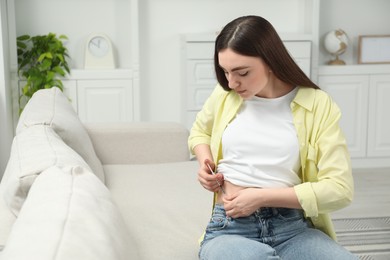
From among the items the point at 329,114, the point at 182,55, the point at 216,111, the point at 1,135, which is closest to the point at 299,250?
the point at 329,114

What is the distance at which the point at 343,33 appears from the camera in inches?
177

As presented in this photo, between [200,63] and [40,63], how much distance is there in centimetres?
112

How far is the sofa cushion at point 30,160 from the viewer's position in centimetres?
139

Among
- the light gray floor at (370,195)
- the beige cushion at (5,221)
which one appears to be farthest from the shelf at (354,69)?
the beige cushion at (5,221)

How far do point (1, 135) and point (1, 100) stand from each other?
0.22m

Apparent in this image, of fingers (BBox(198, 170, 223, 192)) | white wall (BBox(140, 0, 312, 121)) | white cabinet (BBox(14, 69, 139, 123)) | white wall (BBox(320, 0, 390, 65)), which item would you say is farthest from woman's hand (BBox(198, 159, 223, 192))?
white wall (BBox(320, 0, 390, 65))

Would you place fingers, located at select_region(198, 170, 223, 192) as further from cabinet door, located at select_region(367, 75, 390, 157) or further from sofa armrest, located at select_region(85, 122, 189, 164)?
cabinet door, located at select_region(367, 75, 390, 157)

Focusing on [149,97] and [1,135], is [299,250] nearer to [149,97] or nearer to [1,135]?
[1,135]

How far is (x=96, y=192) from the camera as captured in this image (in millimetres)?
1313

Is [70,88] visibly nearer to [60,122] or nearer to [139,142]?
[139,142]

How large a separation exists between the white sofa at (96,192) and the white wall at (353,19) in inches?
86.6

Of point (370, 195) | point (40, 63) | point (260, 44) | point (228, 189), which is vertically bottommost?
point (370, 195)

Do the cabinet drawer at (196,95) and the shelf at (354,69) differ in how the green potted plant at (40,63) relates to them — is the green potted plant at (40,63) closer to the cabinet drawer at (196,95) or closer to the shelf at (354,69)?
the cabinet drawer at (196,95)

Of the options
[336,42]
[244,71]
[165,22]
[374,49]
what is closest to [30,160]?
[244,71]
